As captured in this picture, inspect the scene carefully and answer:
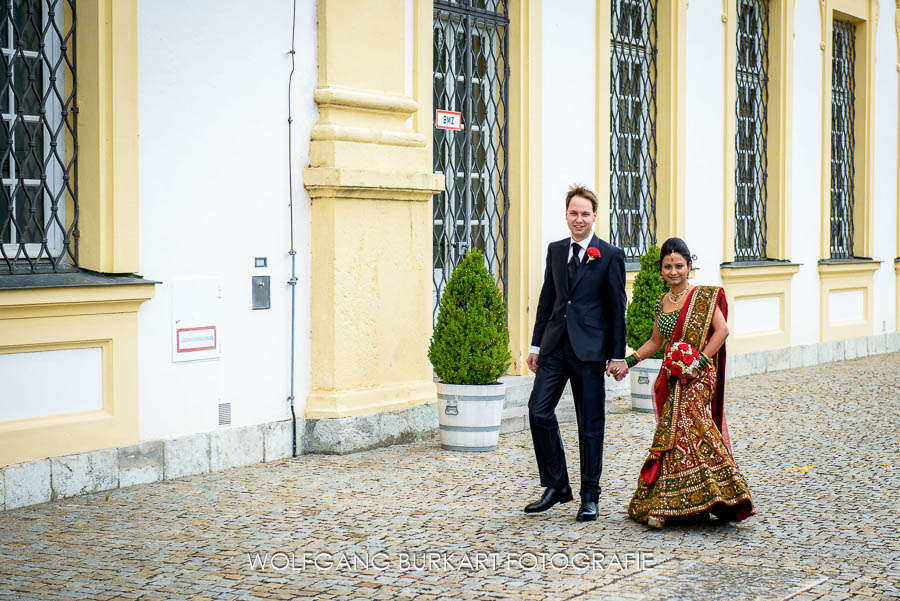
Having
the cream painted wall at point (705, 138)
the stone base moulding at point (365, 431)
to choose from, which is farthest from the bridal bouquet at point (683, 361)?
the cream painted wall at point (705, 138)

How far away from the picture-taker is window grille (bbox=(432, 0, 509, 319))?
393 inches

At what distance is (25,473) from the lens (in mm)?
6648

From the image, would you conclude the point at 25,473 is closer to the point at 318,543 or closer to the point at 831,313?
the point at 318,543

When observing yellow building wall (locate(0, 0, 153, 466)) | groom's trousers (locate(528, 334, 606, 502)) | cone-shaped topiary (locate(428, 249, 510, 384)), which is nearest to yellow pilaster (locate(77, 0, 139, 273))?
yellow building wall (locate(0, 0, 153, 466))

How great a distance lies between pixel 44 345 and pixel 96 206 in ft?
2.96

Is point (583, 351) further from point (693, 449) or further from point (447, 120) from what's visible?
point (447, 120)

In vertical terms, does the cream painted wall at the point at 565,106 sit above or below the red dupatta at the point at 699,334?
above

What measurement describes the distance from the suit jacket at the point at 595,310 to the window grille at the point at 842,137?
11125 mm

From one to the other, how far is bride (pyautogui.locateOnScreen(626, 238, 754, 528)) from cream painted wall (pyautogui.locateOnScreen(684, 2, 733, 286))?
6.71m

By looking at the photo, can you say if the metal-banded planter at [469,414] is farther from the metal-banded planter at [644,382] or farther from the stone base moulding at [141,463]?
the metal-banded planter at [644,382]

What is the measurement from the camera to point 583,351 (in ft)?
21.3

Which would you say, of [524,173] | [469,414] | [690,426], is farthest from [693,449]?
[524,173]

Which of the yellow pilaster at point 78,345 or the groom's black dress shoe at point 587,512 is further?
the yellow pilaster at point 78,345

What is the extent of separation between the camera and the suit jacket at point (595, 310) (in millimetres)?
6531
